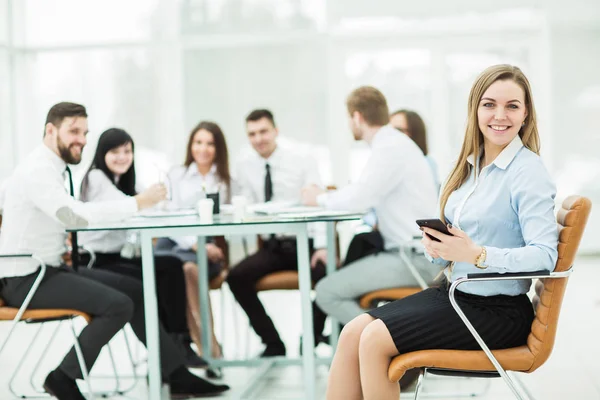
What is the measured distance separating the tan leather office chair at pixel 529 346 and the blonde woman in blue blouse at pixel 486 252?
3 cm

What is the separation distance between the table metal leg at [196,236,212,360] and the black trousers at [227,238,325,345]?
0.52 feet

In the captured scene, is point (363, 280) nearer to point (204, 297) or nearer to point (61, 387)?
point (204, 297)

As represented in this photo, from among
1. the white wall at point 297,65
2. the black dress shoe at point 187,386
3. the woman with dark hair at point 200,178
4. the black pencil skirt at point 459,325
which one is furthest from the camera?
the white wall at point 297,65

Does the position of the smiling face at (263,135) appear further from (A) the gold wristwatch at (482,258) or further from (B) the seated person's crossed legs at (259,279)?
(A) the gold wristwatch at (482,258)

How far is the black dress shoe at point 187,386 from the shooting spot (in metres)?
3.30

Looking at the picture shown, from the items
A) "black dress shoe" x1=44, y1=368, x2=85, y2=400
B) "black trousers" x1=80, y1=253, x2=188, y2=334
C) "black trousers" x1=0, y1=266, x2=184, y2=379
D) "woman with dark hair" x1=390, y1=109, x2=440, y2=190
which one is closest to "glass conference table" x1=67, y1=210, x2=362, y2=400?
"black trousers" x1=0, y1=266, x2=184, y2=379

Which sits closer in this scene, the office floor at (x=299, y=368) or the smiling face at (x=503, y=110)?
the smiling face at (x=503, y=110)

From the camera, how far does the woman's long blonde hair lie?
7.14 feet

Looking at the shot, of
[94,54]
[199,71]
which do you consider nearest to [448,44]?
[199,71]

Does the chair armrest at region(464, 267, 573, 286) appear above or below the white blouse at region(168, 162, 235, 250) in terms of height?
below

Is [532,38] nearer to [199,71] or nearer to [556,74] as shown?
[556,74]

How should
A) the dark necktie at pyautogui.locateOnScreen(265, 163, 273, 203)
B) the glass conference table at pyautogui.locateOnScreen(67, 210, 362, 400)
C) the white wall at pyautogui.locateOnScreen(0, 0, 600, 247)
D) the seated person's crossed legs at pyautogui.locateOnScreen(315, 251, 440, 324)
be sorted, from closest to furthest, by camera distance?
the glass conference table at pyautogui.locateOnScreen(67, 210, 362, 400), the seated person's crossed legs at pyautogui.locateOnScreen(315, 251, 440, 324), the dark necktie at pyautogui.locateOnScreen(265, 163, 273, 203), the white wall at pyautogui.locateOnScreen(0, 0, 600, 247)

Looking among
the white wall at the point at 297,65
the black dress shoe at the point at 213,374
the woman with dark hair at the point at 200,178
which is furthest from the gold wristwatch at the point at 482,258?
the white wall at the point at 297,65

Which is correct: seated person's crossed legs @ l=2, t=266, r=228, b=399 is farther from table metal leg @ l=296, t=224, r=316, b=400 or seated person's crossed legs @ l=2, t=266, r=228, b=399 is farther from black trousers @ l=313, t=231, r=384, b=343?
black trousers @ l=313, t=231, r=384, b=343
